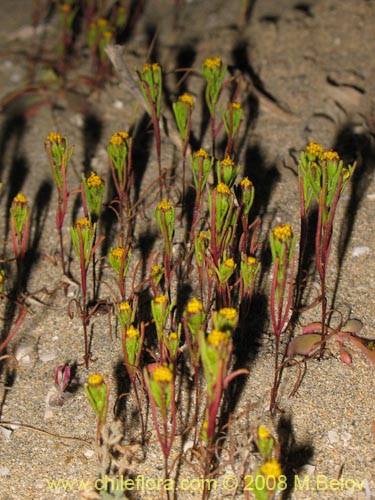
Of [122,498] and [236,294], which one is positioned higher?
[236,294]

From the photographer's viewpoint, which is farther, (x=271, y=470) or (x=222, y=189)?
(x=222, y=189)

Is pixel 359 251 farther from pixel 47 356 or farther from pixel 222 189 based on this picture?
pixel 47 356

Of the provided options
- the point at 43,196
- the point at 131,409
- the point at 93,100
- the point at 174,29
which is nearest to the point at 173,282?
the point at 131,409

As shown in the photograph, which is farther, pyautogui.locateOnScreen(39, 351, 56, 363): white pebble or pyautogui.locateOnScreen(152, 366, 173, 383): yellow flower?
pyautogui.locateOnScreen(39, 351, 56, 363): white pebble

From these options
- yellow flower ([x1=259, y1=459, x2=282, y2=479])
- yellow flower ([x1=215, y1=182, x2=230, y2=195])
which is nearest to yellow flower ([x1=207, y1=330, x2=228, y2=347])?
yellow flower ([x1=259, y1=459, x2=282, y2=479])

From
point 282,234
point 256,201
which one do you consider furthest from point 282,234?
point 256,201

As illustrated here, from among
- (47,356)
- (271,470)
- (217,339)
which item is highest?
(217,339)

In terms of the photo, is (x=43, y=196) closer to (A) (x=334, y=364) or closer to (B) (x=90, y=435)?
(B) (x=90, y=435)

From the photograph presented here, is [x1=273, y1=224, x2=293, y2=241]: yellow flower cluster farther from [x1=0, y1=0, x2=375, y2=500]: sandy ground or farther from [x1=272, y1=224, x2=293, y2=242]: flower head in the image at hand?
[x1=0, y1=0, x2=375, y2=500]: sandy ground
